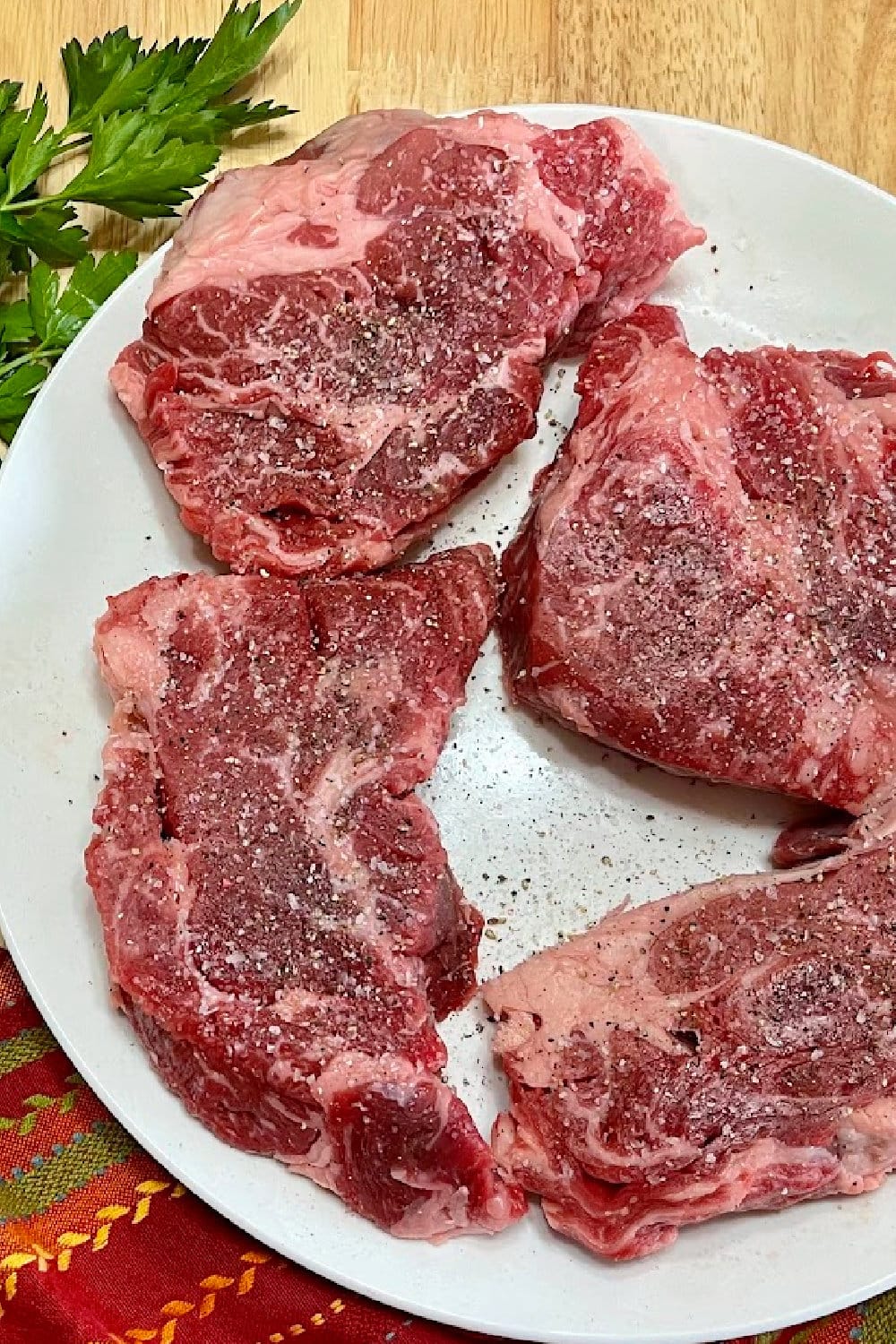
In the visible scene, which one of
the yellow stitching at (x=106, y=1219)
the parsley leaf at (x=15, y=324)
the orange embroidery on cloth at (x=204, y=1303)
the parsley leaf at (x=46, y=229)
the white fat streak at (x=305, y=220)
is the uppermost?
the white fat streak at (x=305, y=220)

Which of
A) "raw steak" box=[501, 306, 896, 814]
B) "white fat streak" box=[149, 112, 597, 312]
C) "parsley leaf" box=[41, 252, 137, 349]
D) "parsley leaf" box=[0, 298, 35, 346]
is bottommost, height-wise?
"raw steak" box=[501, 306, 896, 814]

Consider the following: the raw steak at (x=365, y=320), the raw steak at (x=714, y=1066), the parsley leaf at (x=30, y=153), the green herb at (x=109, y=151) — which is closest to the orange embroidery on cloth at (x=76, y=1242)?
the raw steak at (x=714, y=1066)

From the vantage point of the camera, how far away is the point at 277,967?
2543mm

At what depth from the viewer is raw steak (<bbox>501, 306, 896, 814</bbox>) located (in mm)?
2631

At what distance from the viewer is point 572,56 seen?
3119mm

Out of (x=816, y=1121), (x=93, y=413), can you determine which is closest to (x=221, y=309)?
(x=93, y=413)

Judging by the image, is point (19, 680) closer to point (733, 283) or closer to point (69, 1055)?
point (69, 1055)

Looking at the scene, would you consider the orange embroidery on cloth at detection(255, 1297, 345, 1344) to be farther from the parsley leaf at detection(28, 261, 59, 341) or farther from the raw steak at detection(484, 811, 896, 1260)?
the parsley leaf at detection(28, 261, 59, 341)

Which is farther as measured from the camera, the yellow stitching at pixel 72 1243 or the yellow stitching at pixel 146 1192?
the yellow stitching at pixel 146 1192

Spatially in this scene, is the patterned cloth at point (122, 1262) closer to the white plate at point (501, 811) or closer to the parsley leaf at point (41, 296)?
the white plate at point (501, 811)

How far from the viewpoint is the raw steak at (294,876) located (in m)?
2.52

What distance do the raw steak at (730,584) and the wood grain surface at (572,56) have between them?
836mm

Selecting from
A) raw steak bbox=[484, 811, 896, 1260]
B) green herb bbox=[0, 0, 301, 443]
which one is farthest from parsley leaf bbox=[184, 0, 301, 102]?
raw steak bbox=[484, 811, 896, 1260]

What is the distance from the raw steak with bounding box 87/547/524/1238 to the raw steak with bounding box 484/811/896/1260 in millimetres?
166
